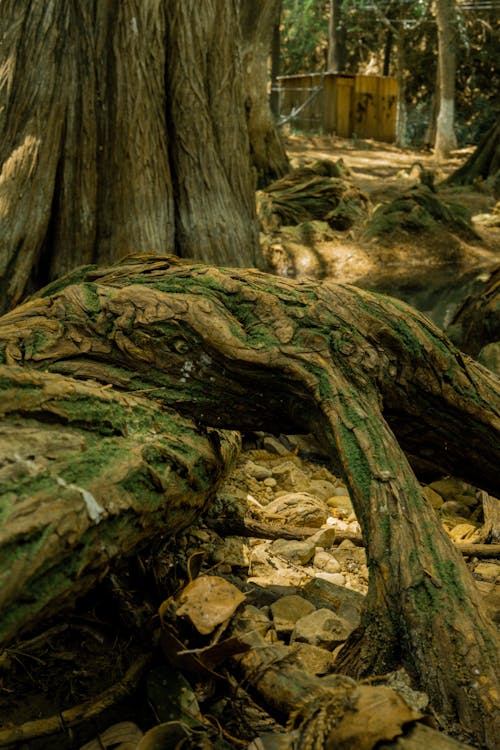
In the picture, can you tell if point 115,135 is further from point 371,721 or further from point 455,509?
point 371,721

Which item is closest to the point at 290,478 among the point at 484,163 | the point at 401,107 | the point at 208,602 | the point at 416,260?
the point at 208,602

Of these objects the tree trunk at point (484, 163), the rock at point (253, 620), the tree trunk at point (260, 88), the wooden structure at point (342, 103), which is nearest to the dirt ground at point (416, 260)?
the tree trunk at point (484, 163)

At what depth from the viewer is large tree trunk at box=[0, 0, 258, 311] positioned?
445 centimetres

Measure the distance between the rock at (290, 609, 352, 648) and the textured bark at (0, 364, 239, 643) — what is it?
469 millimetres

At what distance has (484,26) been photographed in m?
21.0

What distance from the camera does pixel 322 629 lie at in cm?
239

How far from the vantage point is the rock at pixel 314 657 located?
214 cm

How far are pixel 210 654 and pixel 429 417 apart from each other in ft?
3.85

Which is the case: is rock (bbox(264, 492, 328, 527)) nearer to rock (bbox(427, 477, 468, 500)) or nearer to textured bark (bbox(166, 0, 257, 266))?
rock (bbox(427, 477, 468, 500))

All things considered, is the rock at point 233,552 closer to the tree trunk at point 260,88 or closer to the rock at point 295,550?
the rock at point 295,550

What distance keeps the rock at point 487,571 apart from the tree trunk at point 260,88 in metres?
8.91

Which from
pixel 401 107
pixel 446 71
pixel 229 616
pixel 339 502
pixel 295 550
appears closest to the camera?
pixel 229 616

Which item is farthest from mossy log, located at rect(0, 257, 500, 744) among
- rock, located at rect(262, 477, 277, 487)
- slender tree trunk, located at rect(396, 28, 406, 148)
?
slender tree trunk, located at rect(396, 28, 406, 148)

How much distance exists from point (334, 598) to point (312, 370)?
32.2 inches
